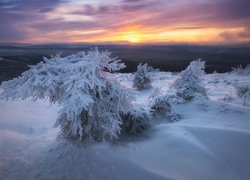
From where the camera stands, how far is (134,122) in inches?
311

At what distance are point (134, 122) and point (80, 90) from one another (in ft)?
7.05

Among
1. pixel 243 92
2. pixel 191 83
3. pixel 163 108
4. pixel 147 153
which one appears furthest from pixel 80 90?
pixel 243 92

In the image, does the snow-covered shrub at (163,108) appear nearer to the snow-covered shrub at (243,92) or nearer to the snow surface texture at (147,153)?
the snow surface texture at (147,153)

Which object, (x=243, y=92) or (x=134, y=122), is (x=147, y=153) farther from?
(x=243, y=92)

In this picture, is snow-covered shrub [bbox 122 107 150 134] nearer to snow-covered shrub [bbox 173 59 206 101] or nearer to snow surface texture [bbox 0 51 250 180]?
snow surface texture [bbox 0 51 250 180]

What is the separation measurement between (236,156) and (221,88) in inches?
480

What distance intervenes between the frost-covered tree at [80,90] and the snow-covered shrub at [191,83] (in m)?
4.49

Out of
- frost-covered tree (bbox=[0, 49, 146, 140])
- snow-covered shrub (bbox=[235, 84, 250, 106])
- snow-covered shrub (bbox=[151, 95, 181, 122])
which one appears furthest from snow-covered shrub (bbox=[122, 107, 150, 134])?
snow-covered shrub (bbox=[235, 84, 250, 106])

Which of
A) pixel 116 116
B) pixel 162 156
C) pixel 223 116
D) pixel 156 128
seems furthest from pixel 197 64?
pixel 162 156

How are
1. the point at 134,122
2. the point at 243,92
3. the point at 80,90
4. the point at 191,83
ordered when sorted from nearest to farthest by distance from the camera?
1. the point at 80,90
2. the point at 134,122
3. the point at 191,83
4. the point at 243,92

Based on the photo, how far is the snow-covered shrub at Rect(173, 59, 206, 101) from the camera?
11.4 meters

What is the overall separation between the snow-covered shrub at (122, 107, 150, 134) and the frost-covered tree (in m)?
0.48

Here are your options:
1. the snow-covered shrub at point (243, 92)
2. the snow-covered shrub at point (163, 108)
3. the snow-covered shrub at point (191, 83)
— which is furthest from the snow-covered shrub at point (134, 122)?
the snow-covered shrub at point (243, 92)

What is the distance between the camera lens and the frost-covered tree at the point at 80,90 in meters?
6.48
